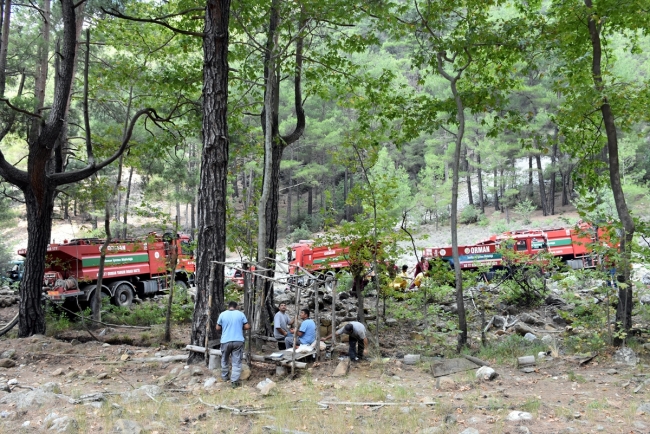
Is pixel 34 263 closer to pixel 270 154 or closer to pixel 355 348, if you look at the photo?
pixel 270 154

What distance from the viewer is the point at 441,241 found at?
3606 cm

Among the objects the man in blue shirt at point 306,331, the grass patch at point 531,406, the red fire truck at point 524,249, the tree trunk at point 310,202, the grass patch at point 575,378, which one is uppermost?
the tree trunk at point 310,202

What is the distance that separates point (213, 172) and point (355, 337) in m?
3.86

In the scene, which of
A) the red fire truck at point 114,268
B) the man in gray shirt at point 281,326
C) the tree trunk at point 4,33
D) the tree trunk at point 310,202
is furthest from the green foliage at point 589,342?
the tree trunk at point 310,202

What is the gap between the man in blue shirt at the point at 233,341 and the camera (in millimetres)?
7738

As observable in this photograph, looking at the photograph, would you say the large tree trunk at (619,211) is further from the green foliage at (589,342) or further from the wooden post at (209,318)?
the wooden post at (209,318)

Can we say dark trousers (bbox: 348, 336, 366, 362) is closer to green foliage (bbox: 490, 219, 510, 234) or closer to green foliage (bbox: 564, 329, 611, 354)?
green foliage (bbox: 564, 329, 611, 354)

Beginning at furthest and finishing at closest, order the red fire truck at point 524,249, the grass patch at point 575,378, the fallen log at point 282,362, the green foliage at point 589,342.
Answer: the red fire truck at point 524,249
the green foliage at point 589,342
the fallen log at point 282,362
the grass patch at point 575,378

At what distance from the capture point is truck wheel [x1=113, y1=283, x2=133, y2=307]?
1631 cm

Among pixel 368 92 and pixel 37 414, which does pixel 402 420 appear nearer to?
pixel 37 414

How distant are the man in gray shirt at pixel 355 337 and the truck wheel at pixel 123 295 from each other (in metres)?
9.70

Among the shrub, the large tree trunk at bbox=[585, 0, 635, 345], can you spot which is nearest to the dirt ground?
the large tree trunk at bbox=[585, 0, 635, 345]

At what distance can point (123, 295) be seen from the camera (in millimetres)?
16750

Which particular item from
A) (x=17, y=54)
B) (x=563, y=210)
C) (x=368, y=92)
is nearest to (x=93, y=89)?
(x=17, y=54)
